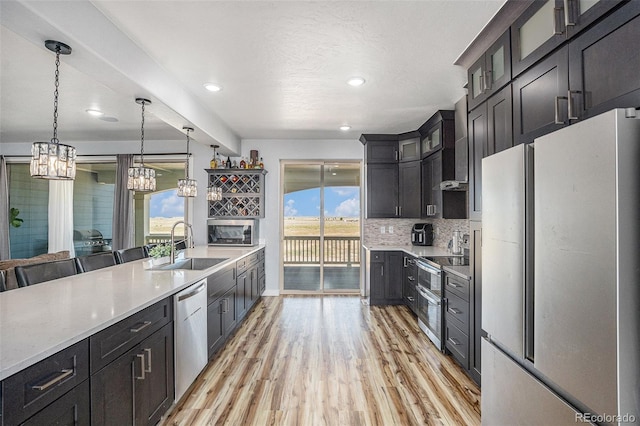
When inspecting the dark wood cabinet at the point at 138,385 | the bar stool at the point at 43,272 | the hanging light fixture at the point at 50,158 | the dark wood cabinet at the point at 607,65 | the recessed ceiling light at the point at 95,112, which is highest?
the recessed ceiling light at the point at 95,112

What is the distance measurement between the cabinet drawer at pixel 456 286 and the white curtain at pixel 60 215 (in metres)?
6.13

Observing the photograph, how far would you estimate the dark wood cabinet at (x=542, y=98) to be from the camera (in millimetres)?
1476

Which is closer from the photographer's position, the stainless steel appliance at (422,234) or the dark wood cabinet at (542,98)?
the dark wood cabinet at (542,98)

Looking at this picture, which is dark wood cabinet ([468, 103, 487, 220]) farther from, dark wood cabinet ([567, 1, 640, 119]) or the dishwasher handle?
the dishwasher handle

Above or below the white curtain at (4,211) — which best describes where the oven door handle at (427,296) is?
below

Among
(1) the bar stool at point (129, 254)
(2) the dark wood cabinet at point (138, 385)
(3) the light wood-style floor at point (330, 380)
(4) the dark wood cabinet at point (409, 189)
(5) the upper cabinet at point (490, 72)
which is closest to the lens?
(2) the dark wood cabinet at point (138, 385)

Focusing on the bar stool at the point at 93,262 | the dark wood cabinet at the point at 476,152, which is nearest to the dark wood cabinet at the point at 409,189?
the dark wood cabinet at the point at 476,152

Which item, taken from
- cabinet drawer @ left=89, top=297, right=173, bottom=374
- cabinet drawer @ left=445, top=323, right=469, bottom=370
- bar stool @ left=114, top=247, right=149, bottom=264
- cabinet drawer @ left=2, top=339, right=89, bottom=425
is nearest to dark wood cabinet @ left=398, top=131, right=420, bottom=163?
cabinet drawer @ left=445, top=323, right=469, bottom=370

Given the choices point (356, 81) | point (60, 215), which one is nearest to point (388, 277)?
point (356, 81)

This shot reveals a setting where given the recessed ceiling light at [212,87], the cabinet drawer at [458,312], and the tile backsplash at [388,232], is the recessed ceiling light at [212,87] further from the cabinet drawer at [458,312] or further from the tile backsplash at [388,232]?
the tile backsplash at [388,232]

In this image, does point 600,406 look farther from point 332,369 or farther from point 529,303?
point 332,369

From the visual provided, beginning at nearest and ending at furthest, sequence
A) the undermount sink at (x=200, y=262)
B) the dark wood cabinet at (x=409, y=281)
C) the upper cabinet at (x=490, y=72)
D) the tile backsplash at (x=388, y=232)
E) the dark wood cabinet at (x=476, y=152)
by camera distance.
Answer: the upper cabinet at (x=490, y=72) → the dark wood cabinet at (x=476, y=152) → the undermount sink at (x=200, y=262) → the dark wood cabinet at (x=409, y=281) → the tile backsplash at (x=388, y=232)

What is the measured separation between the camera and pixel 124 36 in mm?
2209

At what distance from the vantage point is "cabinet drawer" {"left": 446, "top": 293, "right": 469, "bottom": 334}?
264 centimetres
